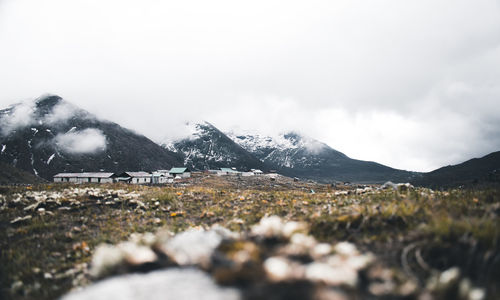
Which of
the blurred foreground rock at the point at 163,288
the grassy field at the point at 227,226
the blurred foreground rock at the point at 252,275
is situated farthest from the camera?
the grassy field at the point at 227,226

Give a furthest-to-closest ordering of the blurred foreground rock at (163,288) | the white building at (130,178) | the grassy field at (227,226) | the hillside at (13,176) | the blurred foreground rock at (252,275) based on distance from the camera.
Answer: the white building at (130,178)
the hillside at (13,176)
the grassy field at (227,226)
the blurred foreground rock at (163,288)
the blurred foreground rock at (252,275)

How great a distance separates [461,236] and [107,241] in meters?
9.66

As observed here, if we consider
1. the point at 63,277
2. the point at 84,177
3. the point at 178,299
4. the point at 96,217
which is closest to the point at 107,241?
the point at 63,277

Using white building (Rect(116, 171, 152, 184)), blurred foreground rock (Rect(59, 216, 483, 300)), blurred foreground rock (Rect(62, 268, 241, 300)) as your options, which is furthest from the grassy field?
white building (Rect(116, 171, 152, 184))

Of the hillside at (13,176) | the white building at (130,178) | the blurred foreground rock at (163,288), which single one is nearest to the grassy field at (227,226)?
the blurred foreground rock at (163,288)

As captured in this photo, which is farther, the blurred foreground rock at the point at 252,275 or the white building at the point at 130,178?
the white building at the point at 130,178

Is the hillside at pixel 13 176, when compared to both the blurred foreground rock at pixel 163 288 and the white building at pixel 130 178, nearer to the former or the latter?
the white building at pixel 130 178

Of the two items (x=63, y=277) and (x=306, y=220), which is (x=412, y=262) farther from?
(x=63, y=277)

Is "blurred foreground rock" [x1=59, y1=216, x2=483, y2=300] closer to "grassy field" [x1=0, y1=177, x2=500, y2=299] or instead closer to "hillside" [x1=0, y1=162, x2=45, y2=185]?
"grassy field" [x1=0, y1=177, x2=500, y2=299]

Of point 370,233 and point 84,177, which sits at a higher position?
point 370,233

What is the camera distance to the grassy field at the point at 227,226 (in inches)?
161

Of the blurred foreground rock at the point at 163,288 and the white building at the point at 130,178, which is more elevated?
the blurred foreground rock at the point at 163,288

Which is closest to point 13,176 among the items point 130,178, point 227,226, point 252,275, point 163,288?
point 130,178

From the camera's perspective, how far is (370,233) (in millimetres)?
5910
